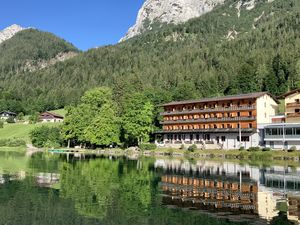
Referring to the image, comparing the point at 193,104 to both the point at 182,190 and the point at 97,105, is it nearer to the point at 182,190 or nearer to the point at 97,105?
the point at 97,105

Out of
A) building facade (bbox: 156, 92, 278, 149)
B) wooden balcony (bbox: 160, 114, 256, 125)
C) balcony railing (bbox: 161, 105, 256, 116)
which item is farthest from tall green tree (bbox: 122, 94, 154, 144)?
balcony railing (bbox: 161, 105, 256, 116)

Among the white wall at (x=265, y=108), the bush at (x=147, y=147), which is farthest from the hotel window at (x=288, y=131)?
the bush at (x=147, y=147)

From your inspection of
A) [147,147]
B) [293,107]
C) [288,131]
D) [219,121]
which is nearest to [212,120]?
[219,121]

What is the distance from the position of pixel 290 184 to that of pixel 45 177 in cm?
3167

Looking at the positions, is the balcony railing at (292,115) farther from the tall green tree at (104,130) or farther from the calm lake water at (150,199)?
the tall green tree at (104,130)

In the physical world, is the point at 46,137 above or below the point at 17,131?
below

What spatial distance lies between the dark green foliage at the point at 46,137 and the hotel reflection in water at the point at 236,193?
102m

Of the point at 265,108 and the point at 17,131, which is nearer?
the point at 265,108

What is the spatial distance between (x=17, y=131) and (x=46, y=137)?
33579mm

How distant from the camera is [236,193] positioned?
40094mm

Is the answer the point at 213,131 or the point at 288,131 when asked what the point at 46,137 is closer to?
the point at 213,131

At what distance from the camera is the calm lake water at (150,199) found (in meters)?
29.3

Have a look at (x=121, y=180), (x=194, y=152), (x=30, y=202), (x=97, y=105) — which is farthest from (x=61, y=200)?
(x=97, y=105)

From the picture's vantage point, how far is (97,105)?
148000 mm
